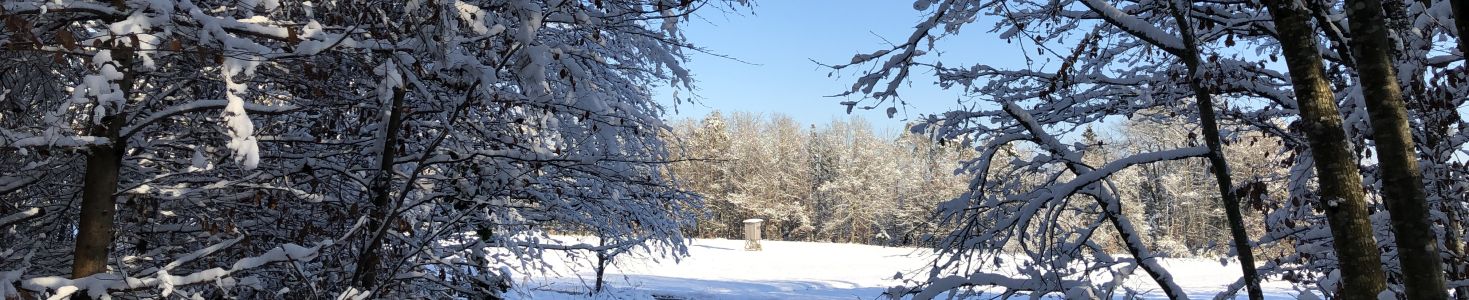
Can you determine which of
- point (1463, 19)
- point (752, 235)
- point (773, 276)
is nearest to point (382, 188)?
point (1463, 19)

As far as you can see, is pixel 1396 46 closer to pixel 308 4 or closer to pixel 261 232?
pixel 308 4

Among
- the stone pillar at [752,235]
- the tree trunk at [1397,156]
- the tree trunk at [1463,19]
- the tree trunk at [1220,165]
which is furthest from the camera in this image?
the stone pillar at [752,235]

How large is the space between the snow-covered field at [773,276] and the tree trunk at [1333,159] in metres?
8.88

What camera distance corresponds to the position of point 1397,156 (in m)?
2.85

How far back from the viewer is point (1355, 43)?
9.46ft

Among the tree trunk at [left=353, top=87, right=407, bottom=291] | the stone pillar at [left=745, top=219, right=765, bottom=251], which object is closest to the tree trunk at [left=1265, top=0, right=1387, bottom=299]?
the tree trunk at [left=353, top=87, right=407, bottom=291]

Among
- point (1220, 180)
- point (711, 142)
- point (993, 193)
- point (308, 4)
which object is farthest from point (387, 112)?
point (711, 142)

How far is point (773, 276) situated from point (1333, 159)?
51.1 ft

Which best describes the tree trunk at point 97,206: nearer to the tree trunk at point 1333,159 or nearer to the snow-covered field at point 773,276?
the tree trunk at point 1333,159

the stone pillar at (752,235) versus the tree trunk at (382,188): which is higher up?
the stone pillar at (752,235)

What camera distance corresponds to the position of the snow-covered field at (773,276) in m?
14.6

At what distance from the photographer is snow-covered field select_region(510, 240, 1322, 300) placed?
14.6 metres

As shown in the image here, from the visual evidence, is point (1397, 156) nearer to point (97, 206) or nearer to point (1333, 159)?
point (1333, 159)

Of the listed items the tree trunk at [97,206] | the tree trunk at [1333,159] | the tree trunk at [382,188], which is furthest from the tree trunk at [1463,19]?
the tree trunk at [97,206]
